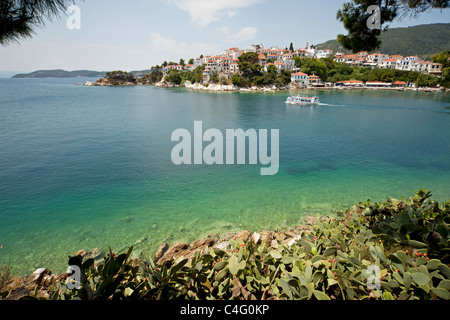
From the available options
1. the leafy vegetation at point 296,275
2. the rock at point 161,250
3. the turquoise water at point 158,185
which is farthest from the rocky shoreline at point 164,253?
the leafy vegetation at point 296,275

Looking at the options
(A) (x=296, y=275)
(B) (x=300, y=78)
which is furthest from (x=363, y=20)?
(B) (x=300, y=78)

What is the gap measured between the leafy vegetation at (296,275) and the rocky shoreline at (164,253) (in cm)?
73

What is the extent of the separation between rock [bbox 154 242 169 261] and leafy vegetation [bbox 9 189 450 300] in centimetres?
394

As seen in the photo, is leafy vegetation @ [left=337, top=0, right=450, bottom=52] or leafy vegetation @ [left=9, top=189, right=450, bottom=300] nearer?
leafy vegetation @ [left=9, top=189, right=450, bottom=300]

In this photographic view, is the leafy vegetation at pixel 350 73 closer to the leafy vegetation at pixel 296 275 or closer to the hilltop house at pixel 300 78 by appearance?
the hilltop house at pixel 300 78

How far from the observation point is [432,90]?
87562 mm

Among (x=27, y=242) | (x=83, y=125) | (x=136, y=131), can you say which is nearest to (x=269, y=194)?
(x=27, y=242)

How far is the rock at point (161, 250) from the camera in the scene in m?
7.62

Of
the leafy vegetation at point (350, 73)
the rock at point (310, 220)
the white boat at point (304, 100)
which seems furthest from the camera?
the leafy vegetation at point (350, 73)

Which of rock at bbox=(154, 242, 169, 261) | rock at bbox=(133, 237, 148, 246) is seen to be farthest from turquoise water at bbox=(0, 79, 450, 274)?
rock at bbox=(154, 242, 169, 261)

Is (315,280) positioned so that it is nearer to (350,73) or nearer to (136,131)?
(136,131)

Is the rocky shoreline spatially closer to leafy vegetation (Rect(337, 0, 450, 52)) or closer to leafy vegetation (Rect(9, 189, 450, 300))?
leafy vegetation (Rect(9, 189, 450, 300))

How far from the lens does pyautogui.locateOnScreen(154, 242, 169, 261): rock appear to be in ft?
25.0
